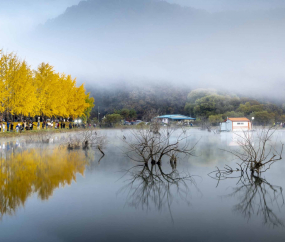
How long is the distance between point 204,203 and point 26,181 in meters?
5.29

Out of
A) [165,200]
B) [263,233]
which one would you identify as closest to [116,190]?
[165,200]

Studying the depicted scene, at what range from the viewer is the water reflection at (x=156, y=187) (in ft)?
24.9

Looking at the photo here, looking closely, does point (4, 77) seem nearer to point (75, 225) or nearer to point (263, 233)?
point (75, 225)

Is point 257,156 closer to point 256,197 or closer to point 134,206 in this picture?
point 256,197

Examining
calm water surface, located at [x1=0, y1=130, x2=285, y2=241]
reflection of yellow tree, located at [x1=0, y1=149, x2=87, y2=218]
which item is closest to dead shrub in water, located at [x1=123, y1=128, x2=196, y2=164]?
calm water surface, located at [x1=0, y1=130, x2=285, y2=241]

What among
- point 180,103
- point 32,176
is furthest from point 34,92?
point 180,103

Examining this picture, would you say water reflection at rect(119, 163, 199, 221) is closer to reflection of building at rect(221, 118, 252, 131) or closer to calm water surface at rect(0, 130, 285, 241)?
calm water surface at rect(0, 130, 285, 241)

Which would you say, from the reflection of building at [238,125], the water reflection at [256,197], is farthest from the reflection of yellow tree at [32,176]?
the reflection of building at [238,125]

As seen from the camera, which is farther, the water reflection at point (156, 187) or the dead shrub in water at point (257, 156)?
the dead shrub in water at point (257, 156)

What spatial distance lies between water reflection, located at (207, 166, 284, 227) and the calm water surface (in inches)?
0.8

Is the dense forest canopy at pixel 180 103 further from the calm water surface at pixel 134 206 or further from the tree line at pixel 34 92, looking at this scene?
the calm water surface at pixel 134 206

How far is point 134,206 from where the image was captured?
7238mm

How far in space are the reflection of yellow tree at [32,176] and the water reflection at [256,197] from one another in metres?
4.78

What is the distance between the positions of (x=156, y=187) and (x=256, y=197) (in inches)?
107
